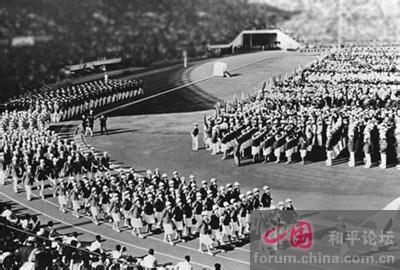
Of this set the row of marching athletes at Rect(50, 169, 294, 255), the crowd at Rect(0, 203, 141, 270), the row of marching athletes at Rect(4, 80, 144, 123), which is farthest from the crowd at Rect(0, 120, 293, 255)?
the row of marching athletes at Rect(4, 80, 144, 123)

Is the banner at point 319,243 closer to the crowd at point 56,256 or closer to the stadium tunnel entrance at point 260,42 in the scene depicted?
the crowd at point 56,256

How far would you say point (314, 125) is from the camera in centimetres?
2381

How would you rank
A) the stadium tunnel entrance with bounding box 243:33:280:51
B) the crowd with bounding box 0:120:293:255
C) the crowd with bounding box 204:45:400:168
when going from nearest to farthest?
the crowd with bounding box 0:120:293:255 → the crowd with bounding box 204:45:400:168 → the stadium tunnel entrance with bounding box 243:33:280:51

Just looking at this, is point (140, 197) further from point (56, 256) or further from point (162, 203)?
point (56, 256)

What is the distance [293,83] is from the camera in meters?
36.5

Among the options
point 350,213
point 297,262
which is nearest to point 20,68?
point 297,262

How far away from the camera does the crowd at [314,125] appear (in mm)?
22609

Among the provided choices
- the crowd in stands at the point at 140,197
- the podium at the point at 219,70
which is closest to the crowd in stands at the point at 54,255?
the crowd in stands at the point at 140,197

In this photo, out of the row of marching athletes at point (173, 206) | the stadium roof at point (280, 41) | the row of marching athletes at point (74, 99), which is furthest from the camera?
the stadium roof at point (280, 41)

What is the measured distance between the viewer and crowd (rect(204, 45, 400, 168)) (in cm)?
2261

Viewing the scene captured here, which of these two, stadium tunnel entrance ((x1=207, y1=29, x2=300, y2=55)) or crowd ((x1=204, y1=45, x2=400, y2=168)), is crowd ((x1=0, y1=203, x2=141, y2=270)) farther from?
Result: stadium tunnel entrance ((x1=207, y1=29, x2=300, y2=55))

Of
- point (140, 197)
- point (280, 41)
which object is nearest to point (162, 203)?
point (140, 197)

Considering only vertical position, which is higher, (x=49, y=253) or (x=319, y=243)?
(x=49, y=253)

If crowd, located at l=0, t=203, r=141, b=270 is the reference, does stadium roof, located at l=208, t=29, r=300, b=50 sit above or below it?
above
